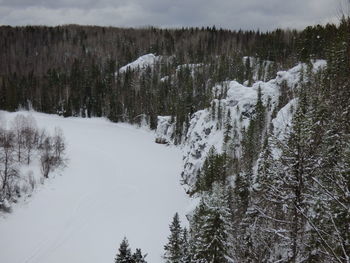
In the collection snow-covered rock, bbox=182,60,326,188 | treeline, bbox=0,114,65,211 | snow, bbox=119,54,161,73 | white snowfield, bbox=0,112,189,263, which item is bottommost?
white snowfield, bbox=0,112,189,263

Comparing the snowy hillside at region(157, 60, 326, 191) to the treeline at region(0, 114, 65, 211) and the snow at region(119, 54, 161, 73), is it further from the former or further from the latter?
the snow at region(119, 54, 161, 73)

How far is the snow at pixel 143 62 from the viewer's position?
135500 millimetres

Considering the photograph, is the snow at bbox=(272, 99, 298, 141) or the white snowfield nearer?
the snow at bbox=(272, 99, 298, 141)

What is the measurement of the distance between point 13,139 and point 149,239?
38725 mm

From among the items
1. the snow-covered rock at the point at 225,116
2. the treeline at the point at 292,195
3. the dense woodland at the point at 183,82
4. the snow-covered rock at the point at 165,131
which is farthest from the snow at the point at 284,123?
the snow-covered rock at the point at 165,131

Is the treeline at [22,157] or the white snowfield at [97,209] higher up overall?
the treeline at [22,157]

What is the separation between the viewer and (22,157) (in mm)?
57812

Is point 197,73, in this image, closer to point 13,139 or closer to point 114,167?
point 114,167

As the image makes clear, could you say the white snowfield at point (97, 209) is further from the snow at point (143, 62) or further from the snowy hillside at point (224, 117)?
the snow at point (143, 62)

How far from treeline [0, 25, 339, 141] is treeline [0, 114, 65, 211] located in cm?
3594

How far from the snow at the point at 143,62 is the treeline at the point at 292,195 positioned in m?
91.1

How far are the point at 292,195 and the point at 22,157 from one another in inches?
2304

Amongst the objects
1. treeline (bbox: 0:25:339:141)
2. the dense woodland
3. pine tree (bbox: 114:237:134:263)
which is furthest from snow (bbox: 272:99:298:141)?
treeline (bbox: 0:25:339:141)

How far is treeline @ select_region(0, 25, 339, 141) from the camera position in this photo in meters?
108
